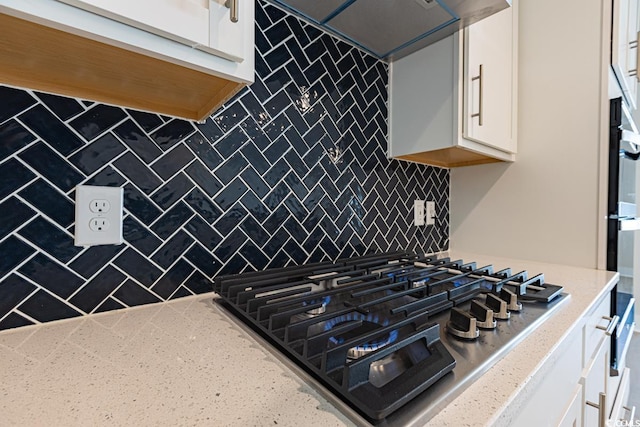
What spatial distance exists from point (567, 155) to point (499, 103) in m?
0.37

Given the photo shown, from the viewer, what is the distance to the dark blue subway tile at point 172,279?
766 millimetres

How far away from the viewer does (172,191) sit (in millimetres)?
783

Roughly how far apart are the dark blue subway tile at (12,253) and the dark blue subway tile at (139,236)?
0.55ft

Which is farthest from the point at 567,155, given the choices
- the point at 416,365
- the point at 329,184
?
the point at 416,365

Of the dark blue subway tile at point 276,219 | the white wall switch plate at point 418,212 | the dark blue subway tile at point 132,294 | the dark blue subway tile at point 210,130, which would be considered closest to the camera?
the dark blue subway tile at point 132,294

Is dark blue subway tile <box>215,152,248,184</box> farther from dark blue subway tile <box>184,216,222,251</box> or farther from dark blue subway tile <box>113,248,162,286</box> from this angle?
dark blue subway tile <box>113,248,162,286</box>

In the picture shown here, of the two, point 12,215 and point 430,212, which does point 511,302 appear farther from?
point 12,215

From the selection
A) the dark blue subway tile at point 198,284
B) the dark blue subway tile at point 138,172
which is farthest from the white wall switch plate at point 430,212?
the dark blue subway tile at point 138,172

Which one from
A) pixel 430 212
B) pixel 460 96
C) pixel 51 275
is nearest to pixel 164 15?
pixel 51 275

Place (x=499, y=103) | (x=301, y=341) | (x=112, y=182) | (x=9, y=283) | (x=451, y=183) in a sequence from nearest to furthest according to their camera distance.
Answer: (x=301, y=341) < (x=9, y=283) < (x=112, y=182) < (x=499, y=103) < (x=451, y=183)

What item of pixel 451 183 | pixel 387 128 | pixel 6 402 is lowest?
pixel 6 402

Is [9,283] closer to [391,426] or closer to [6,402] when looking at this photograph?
[6,402]

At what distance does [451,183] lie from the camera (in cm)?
169

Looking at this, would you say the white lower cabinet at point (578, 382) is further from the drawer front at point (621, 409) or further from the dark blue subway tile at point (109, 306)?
the dark blue subway tile at point (109, 306)
